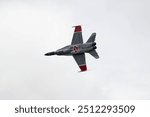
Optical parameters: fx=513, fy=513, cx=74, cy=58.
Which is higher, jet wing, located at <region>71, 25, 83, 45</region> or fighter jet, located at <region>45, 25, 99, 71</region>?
jet wing, located at <region>71, 25, 83, 45</region>

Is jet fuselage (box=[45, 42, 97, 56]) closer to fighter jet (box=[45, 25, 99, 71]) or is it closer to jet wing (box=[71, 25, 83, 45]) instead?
fighter jet (box=[45, 25, 99, 71])

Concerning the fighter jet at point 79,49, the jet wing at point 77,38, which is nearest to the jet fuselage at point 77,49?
the fighter jet at point 79,49

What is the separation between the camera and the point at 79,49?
174000 millimetres

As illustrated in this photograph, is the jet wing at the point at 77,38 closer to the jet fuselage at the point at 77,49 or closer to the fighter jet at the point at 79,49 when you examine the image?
the fighter jet at the point at 79,49

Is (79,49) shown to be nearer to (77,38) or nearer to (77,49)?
(77,49)

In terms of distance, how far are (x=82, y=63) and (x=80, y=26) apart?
13.5 metres

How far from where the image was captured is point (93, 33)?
174000 mm

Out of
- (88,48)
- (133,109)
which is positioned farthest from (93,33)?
(133,109)

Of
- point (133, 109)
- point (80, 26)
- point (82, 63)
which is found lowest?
point (133, 109)

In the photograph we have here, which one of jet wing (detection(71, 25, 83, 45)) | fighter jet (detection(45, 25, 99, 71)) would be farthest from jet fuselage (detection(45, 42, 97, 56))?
jet wing (detection(71, 25, 83, 45))

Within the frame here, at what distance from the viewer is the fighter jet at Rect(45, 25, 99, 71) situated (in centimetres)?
17312

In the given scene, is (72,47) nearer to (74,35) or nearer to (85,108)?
(74,35)

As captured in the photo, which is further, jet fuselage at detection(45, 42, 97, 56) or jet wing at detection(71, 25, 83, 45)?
jet wing at detection(71, 25, 83, 45)

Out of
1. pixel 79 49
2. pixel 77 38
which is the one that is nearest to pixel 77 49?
pixel 79 49
